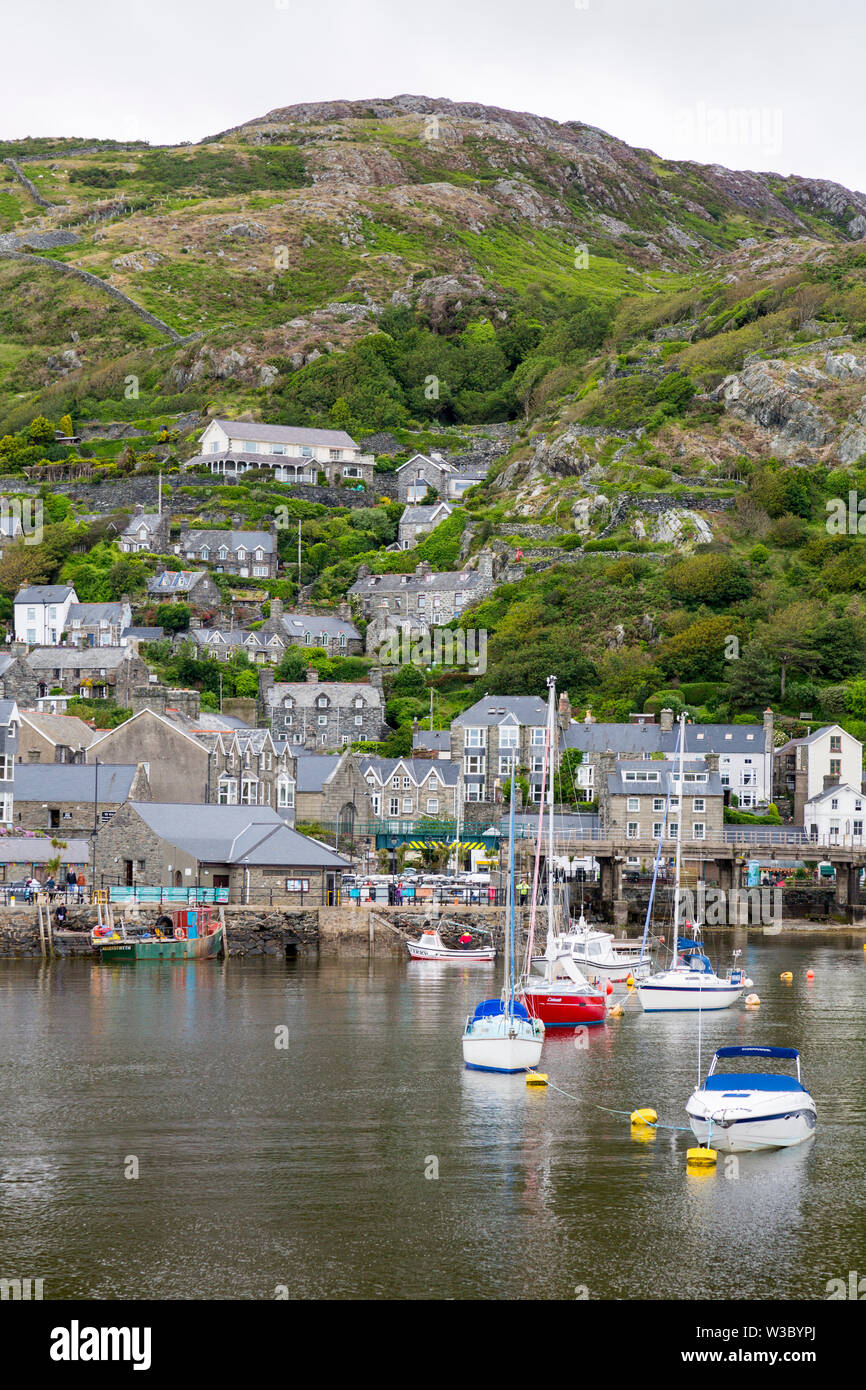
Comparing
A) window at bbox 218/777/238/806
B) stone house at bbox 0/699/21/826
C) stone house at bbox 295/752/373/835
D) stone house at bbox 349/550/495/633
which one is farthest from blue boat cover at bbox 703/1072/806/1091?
stone house at bbox 349/550/495/633

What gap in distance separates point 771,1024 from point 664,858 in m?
38.0

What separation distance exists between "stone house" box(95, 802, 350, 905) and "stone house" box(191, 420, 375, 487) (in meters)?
76.9

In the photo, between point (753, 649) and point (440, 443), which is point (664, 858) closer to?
point (753, 649)

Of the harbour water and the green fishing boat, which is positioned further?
the green fishing boat

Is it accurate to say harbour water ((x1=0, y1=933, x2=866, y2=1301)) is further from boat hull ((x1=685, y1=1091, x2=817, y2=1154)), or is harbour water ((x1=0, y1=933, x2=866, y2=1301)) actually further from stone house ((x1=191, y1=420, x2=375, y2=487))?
stone house ((x1=191, y1=420, x2=375, y2=487))

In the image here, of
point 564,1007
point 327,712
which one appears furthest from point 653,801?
point 564,1007

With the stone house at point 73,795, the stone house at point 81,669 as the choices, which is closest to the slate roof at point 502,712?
the stone house at point 81,669

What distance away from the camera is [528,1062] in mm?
39656

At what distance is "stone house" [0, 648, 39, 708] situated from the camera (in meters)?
100

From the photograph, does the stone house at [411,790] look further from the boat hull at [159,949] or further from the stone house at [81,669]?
the boat hull at [159,949]

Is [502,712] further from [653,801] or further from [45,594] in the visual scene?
[45,594]

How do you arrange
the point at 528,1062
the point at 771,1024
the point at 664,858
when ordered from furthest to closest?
the point at 664,858, the point at 771,1024, the point at 528,1062

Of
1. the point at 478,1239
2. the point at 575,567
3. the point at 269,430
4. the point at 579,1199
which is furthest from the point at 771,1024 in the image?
the point at 269,430
